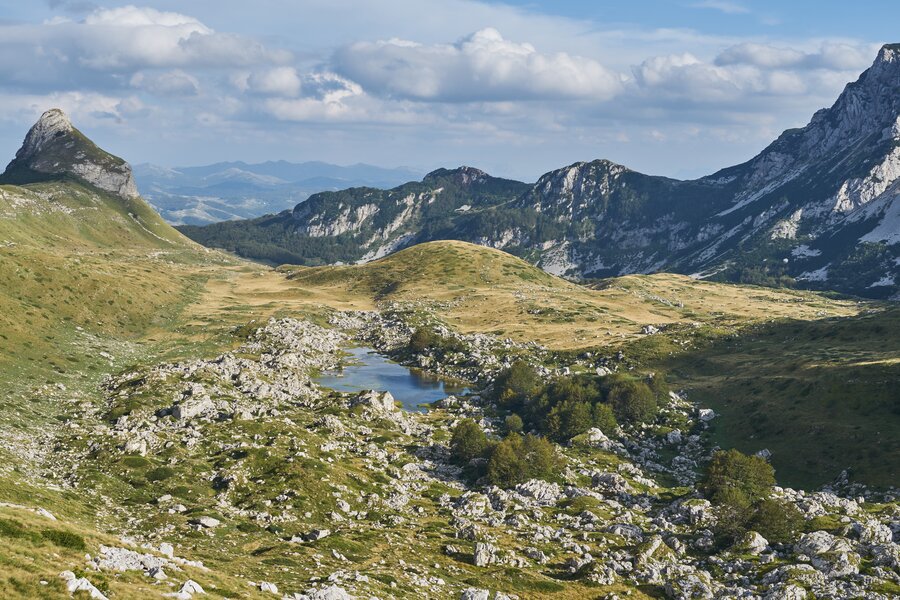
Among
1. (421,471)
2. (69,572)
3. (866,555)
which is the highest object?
(69,572)

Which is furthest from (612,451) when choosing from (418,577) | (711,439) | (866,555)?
(418,577)

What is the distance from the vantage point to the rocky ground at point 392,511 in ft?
188

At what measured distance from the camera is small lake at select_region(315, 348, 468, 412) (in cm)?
14412

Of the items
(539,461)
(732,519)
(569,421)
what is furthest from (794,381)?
(732,519)

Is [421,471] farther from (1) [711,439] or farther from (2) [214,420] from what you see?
(1) [711,439]

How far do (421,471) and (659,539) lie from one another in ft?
117

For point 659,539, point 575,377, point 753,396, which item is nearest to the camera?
point 659,539

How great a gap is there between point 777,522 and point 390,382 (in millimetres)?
99313

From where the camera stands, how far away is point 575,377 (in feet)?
463

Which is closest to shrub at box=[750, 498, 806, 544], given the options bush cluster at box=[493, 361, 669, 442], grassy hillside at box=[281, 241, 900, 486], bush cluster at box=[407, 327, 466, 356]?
grassy hillside at box=[281, 241, 900, 486]

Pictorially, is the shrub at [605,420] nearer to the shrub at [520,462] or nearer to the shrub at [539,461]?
the shrub at [520,462]

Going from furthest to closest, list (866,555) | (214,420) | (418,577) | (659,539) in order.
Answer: (214,420) → (659,539) → (866,555) → (418,577)

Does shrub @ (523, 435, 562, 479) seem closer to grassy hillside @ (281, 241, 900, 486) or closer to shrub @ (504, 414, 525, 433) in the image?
shrub @ (504, 414, 525, 433)

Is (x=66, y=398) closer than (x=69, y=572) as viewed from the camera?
No
